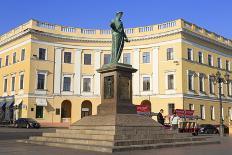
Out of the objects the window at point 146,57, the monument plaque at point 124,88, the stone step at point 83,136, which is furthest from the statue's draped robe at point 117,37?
the window at point 146,57

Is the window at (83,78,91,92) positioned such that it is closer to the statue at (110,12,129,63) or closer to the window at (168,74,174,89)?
the window at (168,74,174,89)

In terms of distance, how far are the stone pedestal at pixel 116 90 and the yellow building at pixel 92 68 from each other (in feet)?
95.3

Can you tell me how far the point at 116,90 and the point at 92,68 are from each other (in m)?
34.6

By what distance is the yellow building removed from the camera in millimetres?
50031

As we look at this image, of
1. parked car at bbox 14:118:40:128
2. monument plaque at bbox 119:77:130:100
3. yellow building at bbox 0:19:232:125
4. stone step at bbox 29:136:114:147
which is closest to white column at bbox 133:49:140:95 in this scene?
yellow building at bbox 0:19:232:125

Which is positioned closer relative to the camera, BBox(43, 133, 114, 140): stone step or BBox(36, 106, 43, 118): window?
BBox(43, 133, 114, 140): stone step

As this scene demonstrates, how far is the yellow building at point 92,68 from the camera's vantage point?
50.0 metres

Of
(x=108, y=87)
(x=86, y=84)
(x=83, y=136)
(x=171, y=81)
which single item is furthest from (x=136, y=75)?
(x=83, y=136)

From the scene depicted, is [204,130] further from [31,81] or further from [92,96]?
[31,81]

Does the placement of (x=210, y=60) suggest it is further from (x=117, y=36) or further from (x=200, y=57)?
(x=117, y=36)

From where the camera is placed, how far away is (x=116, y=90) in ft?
66.2

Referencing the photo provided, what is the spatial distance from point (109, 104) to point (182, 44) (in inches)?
1239

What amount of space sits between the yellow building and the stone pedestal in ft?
95.3

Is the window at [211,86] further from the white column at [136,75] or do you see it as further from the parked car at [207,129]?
the parked car at [207,129]
